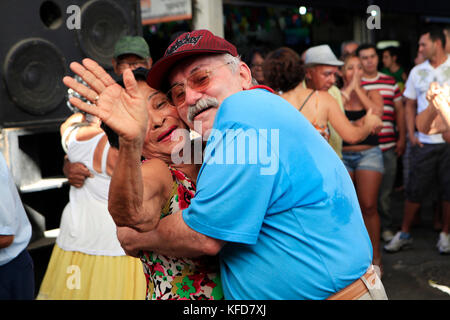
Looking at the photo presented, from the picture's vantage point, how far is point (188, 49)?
5.35ft

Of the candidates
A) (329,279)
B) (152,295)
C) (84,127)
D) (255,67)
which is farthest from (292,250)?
(255,67)

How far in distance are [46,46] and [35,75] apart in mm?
265

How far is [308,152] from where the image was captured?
4.64ft

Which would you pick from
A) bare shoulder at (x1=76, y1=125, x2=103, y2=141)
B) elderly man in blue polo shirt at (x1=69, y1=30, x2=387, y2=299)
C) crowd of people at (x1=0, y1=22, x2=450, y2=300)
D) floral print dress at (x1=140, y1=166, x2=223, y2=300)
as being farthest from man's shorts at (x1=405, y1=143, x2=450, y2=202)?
floral print dress at (x1=140, y1=166, x2=223, y2=300)

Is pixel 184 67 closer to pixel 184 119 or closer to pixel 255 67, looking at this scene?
pixel 184 119

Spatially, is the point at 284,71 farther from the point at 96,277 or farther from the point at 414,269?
the point at 414,269

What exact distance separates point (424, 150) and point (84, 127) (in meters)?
3.66

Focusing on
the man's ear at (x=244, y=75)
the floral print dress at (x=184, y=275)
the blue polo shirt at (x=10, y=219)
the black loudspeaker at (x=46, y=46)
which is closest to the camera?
the floral print dress at (x=184, y=275)

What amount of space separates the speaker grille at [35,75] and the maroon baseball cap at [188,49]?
258 centimetres

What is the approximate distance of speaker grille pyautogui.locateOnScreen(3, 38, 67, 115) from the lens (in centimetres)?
391

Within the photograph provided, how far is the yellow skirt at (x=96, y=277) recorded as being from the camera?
118 inches

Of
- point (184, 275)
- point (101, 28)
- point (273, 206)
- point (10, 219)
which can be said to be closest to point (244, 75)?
point (273, 206)

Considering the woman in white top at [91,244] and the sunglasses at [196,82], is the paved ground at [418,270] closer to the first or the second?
the woman in white top at [91,244]

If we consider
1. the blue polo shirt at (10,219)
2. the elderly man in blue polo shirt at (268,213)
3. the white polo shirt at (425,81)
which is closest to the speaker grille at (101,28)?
the blue polo shirt at (10,219)
